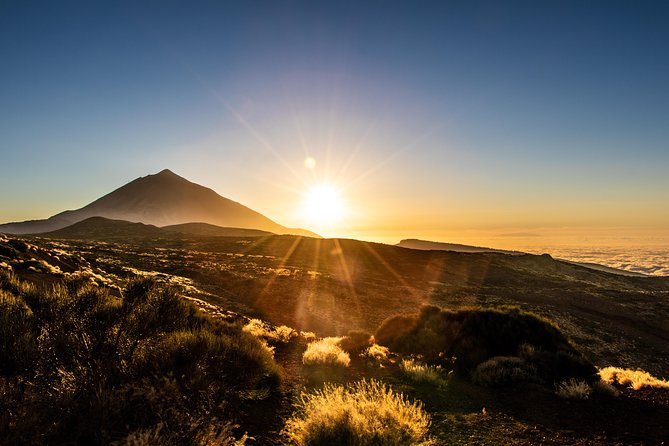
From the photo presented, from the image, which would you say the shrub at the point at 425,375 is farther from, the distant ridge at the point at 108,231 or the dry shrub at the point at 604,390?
the distant ridge at the point at 108,231

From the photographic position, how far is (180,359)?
25.3ft

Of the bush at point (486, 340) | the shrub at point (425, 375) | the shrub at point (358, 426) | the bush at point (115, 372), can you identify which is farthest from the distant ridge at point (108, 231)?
the shrub at point (358, 426)

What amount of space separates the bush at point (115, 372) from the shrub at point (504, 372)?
6.73 meters

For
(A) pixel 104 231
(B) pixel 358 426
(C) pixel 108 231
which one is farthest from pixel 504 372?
(A) pixel 104 231

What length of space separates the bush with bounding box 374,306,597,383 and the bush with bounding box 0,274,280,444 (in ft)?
28.0

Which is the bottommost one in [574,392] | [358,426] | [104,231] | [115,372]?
[574,392]

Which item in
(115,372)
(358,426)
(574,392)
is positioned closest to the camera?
(358,426)

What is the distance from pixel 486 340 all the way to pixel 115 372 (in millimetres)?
13779

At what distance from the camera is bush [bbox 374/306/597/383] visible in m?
12.1

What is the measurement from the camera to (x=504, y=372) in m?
11.3

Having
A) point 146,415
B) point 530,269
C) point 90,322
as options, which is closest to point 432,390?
point 146,415

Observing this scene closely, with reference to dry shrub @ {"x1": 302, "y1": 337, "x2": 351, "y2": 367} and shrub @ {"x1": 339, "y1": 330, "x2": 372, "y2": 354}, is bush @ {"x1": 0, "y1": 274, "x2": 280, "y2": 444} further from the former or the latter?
shrub @ {"x1": 339, "y1": 330, "x2": 372, "y2": 354}

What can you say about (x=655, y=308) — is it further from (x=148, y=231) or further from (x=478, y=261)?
(x=148, y=231)

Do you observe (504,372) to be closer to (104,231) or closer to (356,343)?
(356,343)
